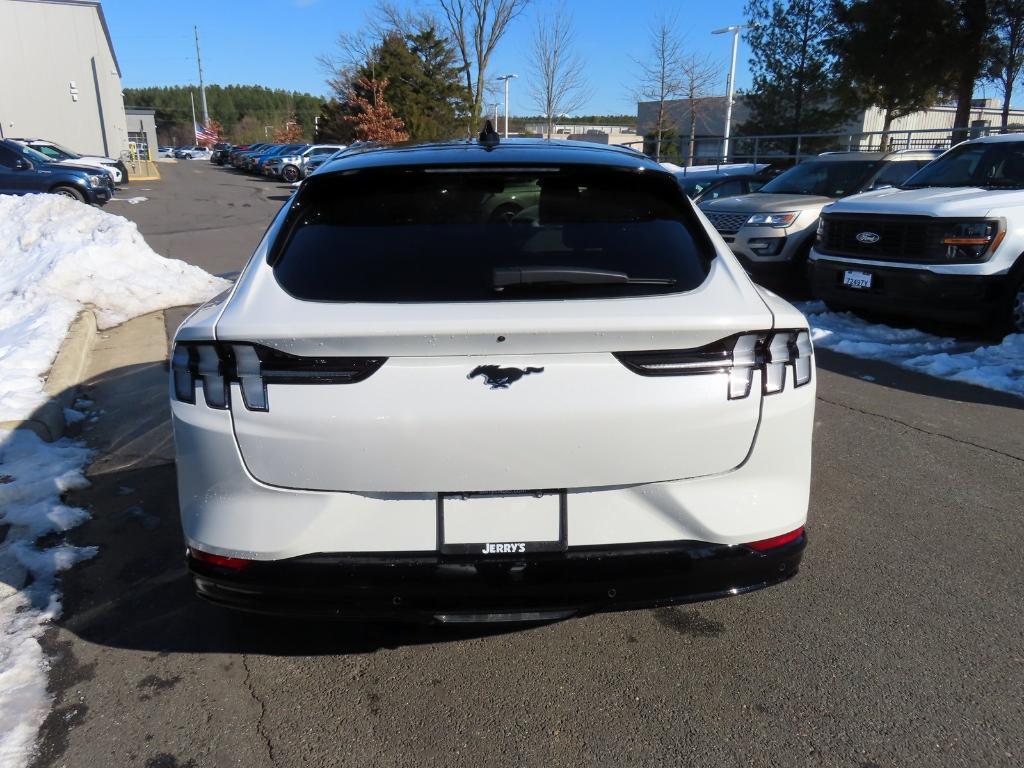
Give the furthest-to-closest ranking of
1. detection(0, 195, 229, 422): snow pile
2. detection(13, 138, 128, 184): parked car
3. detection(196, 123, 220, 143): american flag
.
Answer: detection(196, 123, 220, 143): american flag
detection(13, 138, 128, 184): parked car
detection(0, 195, 229, 422): snow pile

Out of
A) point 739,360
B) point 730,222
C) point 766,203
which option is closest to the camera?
point 739,360

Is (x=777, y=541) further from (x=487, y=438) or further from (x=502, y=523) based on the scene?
(x=487, y=438)

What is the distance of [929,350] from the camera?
284 inches

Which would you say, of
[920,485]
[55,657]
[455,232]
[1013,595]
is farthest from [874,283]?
[55,657]

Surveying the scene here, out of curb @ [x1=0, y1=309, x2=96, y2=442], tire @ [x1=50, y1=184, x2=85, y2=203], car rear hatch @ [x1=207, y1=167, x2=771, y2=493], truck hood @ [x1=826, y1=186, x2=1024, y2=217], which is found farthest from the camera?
tire @ [x1=50, y1=184, x2=85, y2=203]

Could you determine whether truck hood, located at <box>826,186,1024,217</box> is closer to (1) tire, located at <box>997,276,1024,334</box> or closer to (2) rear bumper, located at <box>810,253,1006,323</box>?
(2) rear bumper, located at <box>810,253,1006,323</box>

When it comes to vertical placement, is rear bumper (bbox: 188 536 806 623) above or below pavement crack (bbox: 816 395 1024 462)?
above

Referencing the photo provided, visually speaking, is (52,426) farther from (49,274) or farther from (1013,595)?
(1013,595)

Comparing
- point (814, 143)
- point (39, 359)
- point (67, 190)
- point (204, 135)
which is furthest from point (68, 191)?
point (204, 135)

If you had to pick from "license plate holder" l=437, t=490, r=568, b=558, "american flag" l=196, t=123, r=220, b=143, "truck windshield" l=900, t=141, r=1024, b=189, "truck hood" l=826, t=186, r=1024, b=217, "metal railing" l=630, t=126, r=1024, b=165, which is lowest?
"license plate holder" l=437, t=490, r=568, b=558

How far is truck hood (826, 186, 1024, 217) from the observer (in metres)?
7.00

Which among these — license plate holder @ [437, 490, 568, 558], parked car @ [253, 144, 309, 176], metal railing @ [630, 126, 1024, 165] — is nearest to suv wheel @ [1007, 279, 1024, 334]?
metal railing @ [630, 126, 1024, 165]

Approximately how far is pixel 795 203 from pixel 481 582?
8.68 m

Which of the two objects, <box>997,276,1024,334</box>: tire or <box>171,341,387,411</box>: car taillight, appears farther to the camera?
<box>997,276,1024,334</box>: tire
